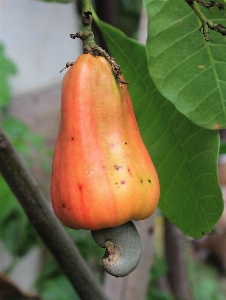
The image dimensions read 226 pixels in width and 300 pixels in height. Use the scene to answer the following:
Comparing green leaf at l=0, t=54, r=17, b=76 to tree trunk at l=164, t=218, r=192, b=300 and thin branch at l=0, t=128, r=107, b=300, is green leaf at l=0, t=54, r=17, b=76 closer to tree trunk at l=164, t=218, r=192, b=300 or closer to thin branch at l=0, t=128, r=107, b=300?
tree trunk at l=164, t=218, r=192, b=300

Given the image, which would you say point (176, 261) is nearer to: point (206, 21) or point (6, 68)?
point (6, 68)

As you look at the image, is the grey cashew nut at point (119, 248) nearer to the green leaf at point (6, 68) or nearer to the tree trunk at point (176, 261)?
the tree trunk at point (176, 261)

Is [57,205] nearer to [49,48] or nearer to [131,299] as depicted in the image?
[131,299]

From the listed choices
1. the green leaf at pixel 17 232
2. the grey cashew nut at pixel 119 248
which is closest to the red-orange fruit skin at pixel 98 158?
the grey cashew nut at pixel 119 248

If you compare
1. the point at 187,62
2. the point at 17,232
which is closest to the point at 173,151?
the point at 187,62

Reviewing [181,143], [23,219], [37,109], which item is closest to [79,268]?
[181,143]

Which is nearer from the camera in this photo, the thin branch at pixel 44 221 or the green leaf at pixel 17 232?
the thin branch at pixel 44 221
